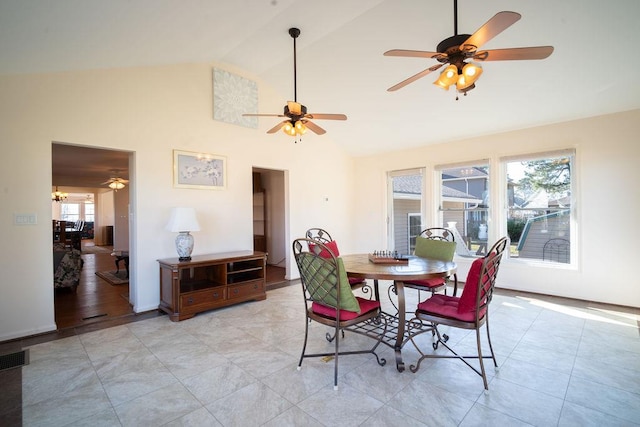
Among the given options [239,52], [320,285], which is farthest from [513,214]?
[239,52]

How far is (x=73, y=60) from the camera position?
298 cm

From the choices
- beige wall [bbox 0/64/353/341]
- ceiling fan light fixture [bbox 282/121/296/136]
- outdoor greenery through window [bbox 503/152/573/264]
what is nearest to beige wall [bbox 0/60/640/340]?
beige wall [bbox 0/64/353/341]

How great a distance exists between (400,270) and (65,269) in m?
4.90

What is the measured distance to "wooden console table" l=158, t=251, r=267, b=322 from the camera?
348cm

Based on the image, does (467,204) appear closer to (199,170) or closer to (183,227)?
(199,170)

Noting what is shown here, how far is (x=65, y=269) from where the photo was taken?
4.45 meters

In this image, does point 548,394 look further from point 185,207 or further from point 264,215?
point 264,215

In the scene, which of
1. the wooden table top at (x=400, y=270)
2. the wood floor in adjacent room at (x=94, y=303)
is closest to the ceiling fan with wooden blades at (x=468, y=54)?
the wooden table top at (x=400, y=270)

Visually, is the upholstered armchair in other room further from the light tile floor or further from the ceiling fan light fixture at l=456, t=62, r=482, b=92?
the ceiling fan light fixture at l=456, t=62, r=482, b=92

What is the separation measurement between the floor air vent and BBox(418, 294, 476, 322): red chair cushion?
3314 mm

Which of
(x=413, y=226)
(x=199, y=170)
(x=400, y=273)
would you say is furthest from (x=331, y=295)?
(x=413, y=226)

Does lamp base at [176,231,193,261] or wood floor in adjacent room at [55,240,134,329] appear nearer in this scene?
wood floor in adjacent room at [55,240,134,329]

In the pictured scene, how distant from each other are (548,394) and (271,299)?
10.5ft

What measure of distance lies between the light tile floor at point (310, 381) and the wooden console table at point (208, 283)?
0.36 metres
